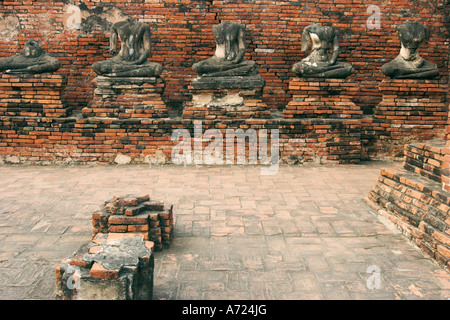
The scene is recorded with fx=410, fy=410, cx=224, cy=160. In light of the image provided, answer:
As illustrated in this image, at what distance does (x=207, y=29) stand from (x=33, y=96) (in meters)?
3.42

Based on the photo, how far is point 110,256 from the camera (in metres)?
2.66

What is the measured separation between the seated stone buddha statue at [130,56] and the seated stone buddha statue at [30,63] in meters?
0.72

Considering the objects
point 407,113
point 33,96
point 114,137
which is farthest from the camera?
point 407,113

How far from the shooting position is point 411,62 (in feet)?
23.0

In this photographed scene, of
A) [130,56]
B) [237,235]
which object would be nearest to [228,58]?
[130,56]

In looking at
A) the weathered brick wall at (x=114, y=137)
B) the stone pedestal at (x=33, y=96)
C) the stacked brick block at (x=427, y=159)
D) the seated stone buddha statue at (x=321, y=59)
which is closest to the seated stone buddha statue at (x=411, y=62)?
the seated stone buddha statue at (x=321, y=59)

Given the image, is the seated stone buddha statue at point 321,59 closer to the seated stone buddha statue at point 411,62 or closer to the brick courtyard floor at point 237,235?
the seated stone buddha statue at point 411,62

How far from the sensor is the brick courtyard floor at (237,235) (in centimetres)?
294

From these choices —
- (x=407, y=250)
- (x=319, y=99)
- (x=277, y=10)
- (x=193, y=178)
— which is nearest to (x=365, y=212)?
(x=407, y=250)

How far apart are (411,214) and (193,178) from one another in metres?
2.88

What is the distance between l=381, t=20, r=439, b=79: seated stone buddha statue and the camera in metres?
6.88

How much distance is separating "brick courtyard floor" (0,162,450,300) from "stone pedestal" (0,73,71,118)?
1.06 metres

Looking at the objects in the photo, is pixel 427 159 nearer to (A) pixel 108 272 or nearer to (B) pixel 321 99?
(B) pixel 321 99

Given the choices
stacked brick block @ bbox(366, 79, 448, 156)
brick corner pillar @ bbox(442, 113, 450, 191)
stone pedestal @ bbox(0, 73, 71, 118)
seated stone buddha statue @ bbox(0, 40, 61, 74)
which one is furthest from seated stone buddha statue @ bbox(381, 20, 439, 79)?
seated stone buddha statue @ bbox(0, 40, 61, 74)
